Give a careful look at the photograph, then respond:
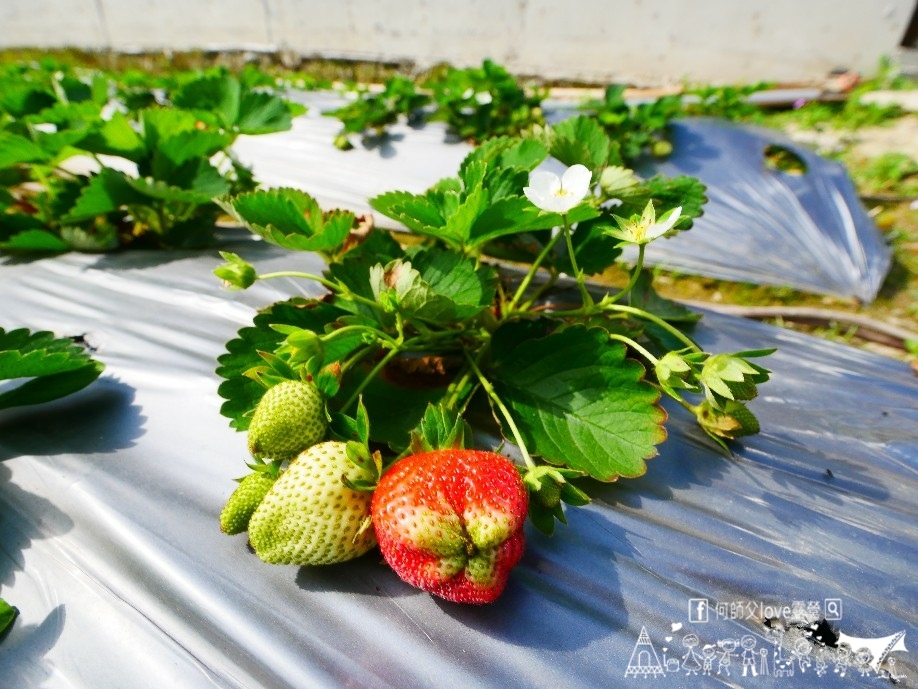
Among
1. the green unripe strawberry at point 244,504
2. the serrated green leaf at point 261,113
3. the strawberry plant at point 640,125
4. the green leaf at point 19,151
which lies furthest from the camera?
the strawberry plant at point 640,125

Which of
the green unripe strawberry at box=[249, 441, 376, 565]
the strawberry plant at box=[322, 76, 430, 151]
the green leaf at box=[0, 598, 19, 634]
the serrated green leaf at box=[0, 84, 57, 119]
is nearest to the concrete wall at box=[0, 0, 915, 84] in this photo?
the strawberry plant at box=[322, 76, 430, 151]

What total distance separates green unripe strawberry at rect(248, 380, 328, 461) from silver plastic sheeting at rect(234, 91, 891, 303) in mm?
1488

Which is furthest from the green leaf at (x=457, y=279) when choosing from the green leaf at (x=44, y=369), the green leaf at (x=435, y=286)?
the green leaf at (x=44, y=369)

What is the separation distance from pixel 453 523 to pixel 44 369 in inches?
26.0

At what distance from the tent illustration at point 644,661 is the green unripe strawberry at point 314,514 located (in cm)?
30

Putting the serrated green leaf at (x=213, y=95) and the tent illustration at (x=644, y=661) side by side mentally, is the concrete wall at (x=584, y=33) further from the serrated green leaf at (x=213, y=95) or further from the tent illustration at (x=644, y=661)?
the tent illustration at (x=644, y=661)

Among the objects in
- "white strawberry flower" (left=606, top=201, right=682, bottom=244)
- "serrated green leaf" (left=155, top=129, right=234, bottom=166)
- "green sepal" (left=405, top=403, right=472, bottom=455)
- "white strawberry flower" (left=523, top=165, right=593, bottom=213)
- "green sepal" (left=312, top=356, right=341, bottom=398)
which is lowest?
"green sepal" (left=405, top=403, right=472, bottom=455)

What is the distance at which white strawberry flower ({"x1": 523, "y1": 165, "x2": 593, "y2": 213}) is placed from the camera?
0.71m

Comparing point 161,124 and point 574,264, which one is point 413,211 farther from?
point 161,124

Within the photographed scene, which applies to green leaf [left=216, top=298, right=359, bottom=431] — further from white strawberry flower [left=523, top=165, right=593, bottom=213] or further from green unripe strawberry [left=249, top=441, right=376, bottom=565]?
white strawberry flower [left=523, top=165, right=593, bottom=213]

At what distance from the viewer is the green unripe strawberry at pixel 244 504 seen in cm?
68

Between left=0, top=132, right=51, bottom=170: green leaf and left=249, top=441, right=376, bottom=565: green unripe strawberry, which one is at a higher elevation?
left=0, top=132, right=51, bottom=170: green leaf

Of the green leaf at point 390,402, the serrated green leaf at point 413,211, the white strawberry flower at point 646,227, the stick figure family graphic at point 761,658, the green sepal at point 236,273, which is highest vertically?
the white strawberry flower at point 646,227

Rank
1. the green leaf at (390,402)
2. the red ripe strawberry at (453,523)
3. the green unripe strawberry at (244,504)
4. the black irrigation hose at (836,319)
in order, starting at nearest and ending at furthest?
A: the red ripe strawberry at (453,523)
the green unripe strawberry at (244,504)
the green leaf at (390,402)
the black irrigation hose at (836,319)
